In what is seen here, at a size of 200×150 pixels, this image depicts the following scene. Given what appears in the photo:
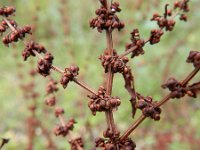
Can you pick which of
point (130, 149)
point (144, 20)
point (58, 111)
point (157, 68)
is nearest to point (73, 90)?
point (157, 68)

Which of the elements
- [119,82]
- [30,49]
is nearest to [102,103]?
[30,49]

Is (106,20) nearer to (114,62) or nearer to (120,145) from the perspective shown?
(114,62)

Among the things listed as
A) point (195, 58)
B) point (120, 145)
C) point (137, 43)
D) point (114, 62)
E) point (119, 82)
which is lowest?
point (120, 145)

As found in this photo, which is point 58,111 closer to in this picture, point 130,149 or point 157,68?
point 130,149

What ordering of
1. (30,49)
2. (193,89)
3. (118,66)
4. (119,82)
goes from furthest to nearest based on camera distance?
(119,82) → (30,49) → (118,66) → (193,89)

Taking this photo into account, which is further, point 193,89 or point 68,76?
point 68,76

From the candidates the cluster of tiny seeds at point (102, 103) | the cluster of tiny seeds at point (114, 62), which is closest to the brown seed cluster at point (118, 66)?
the cluster of tiny seeds at point (114, 62)

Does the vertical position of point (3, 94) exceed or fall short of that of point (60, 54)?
it falls short
